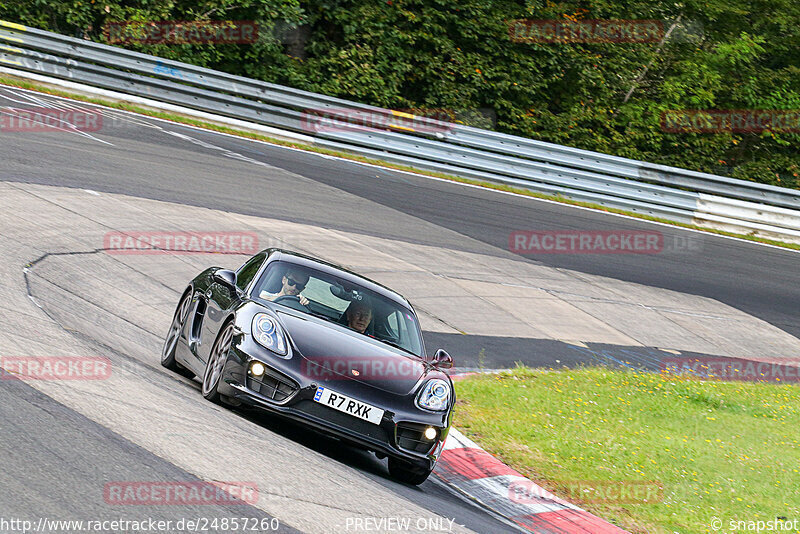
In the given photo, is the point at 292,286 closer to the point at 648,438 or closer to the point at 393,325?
the point at 393,325

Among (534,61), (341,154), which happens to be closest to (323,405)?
(341,154)

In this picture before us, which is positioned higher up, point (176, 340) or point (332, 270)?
point (332, 270)

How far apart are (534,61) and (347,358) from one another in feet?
74.3

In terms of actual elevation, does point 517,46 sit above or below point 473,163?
above

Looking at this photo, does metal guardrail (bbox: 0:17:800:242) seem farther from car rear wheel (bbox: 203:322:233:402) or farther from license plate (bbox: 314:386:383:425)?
license plate (bbox: 314:386:383:425)

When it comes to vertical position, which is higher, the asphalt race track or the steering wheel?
the steering wheel

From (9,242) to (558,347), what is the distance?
7280 mm

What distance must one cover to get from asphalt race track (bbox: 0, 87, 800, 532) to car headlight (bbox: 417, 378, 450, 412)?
610 millimetres

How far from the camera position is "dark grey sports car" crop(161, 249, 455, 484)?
21.6 feet

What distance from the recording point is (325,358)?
6.76 metres

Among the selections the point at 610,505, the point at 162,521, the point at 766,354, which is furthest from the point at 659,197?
the point at 162,521

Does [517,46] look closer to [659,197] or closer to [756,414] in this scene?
[659,197]

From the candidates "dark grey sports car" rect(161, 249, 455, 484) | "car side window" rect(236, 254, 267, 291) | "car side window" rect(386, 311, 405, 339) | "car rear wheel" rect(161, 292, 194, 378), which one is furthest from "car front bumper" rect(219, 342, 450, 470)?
"car rear wheel" rect(161, 292, 194, 378)

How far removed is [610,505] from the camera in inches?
290
